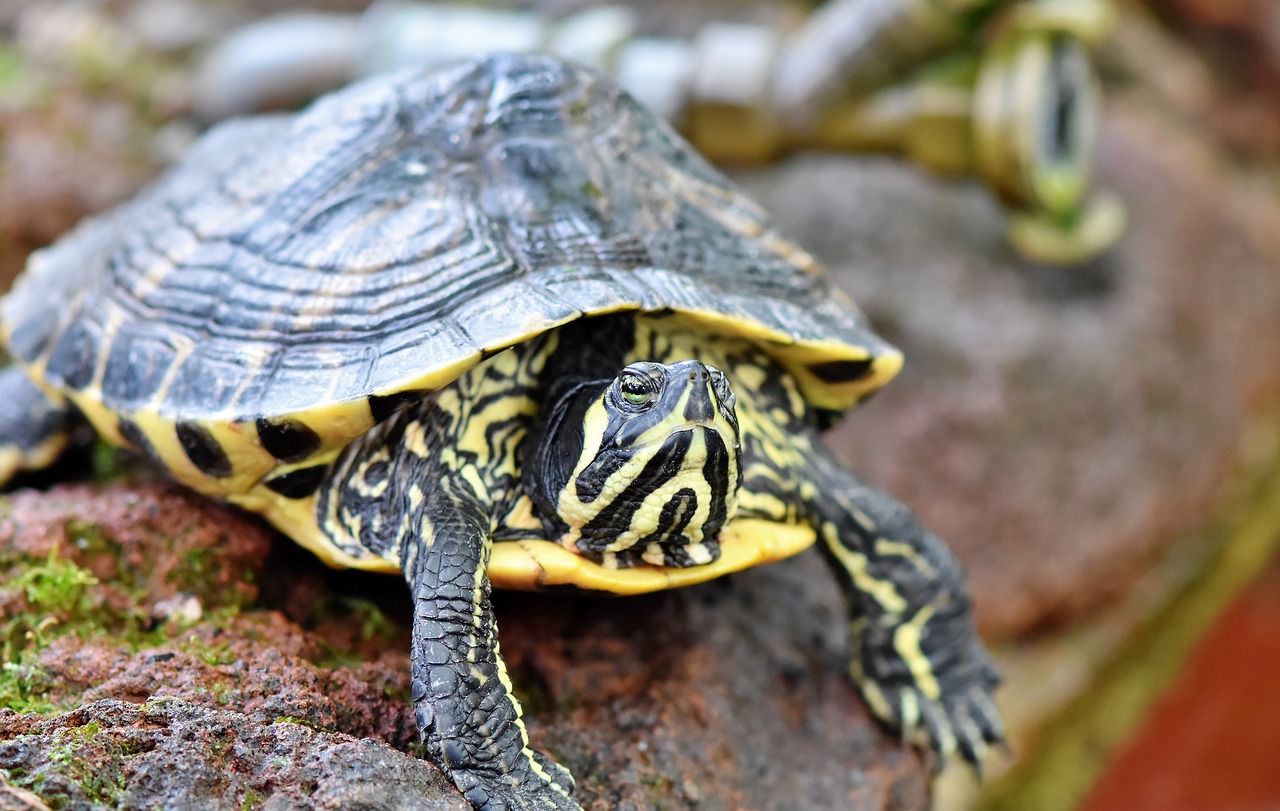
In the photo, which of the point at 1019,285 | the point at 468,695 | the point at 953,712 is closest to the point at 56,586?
the point at 468,695

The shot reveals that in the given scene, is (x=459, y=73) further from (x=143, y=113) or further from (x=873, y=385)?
(x=143, y=113)

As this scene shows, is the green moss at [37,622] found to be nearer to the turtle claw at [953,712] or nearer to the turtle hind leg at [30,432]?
the turtle hind leg at [30,432]

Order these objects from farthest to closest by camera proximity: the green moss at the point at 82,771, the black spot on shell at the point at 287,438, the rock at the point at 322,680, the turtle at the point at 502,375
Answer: the black spot on shell at the point at 287,438, the turtle at the point at 502,375, the rock at the point at 322,680, the green moss at the point at 82,771

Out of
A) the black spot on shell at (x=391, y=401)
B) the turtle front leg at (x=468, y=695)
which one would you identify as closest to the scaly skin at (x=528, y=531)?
the turtle front leg at (x=468, y=695)

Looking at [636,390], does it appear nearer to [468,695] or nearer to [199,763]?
[468,695]

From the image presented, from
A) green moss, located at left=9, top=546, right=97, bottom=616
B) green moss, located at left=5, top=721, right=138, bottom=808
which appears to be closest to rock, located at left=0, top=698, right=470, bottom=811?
green moss, located at left=5, top=721, right=138, bottom=808

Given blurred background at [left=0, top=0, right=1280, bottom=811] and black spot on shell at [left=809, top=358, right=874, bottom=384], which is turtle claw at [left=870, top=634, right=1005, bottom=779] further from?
blurred background at [left=0, top=0, right=1280, bottom=811]

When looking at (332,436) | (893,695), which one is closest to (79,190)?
(332,436)
